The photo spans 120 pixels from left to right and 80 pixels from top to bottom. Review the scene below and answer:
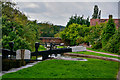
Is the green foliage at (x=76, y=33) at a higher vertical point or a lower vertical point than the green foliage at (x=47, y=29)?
lower

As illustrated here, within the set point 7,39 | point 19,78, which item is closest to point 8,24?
point 7,39

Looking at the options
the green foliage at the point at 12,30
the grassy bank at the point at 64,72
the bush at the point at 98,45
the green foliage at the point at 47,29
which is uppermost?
the green foliage at the point at 47,29

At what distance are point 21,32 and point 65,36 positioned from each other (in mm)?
17263

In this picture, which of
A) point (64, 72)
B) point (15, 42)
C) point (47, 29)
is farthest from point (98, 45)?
point (47, 29)

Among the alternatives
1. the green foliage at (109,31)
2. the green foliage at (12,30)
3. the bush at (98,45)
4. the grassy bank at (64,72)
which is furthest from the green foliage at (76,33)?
the grassy bank at (64,72)

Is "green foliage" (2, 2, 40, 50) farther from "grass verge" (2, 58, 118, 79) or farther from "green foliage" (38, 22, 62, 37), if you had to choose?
"green foliage" (38, 22, 62, 37)

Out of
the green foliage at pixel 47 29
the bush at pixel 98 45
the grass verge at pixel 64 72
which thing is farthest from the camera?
the green foliage at pixel 47 29

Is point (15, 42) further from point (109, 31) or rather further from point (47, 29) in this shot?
point (47, 29)

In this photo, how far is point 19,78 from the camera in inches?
224

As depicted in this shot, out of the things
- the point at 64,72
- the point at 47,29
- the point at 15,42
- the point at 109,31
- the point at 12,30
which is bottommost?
the point at 64,72

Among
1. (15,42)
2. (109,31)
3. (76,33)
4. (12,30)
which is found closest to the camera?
(15,42)

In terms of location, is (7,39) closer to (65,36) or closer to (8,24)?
(8,24)

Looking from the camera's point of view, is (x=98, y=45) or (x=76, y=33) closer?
(x=98, y=45)

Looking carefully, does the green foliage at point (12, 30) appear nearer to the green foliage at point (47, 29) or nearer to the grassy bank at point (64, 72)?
the grassy bank at point (64, 72)
